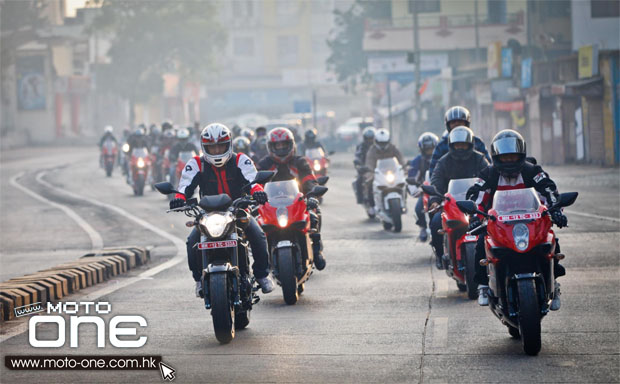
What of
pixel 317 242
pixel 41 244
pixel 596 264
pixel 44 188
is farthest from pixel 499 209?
pixel 44 188

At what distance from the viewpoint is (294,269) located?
1209 centimetres

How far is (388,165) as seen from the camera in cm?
2067

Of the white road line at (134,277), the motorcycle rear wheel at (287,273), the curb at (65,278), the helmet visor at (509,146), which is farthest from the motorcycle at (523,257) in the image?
the curb at (65,278)

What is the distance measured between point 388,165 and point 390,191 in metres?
0.57

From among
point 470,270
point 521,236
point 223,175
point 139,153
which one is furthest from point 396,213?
point 139,153

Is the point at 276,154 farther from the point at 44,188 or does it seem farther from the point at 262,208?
the point at 44,188

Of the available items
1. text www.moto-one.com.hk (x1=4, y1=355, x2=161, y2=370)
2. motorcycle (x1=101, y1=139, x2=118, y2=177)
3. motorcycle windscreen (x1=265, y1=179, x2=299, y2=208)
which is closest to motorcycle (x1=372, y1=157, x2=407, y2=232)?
motorcycle windscreen (x1=265, y1=179, x2=299, y2=208)

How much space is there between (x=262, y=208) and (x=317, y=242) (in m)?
1.27

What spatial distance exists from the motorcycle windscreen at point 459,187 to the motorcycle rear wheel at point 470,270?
0.67m

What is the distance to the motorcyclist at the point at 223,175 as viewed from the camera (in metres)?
10.8

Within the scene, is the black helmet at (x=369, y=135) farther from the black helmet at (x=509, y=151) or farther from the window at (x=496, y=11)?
the window at (x=496, y=11)

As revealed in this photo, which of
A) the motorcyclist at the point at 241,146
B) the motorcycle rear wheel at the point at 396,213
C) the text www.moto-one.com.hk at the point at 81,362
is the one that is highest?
the motorcyclist at the point at 241,146

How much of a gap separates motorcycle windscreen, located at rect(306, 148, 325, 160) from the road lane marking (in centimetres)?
1759

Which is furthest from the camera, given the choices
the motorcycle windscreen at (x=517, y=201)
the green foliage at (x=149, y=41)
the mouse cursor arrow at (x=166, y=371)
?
the green foliage at (x=149, y=41)
